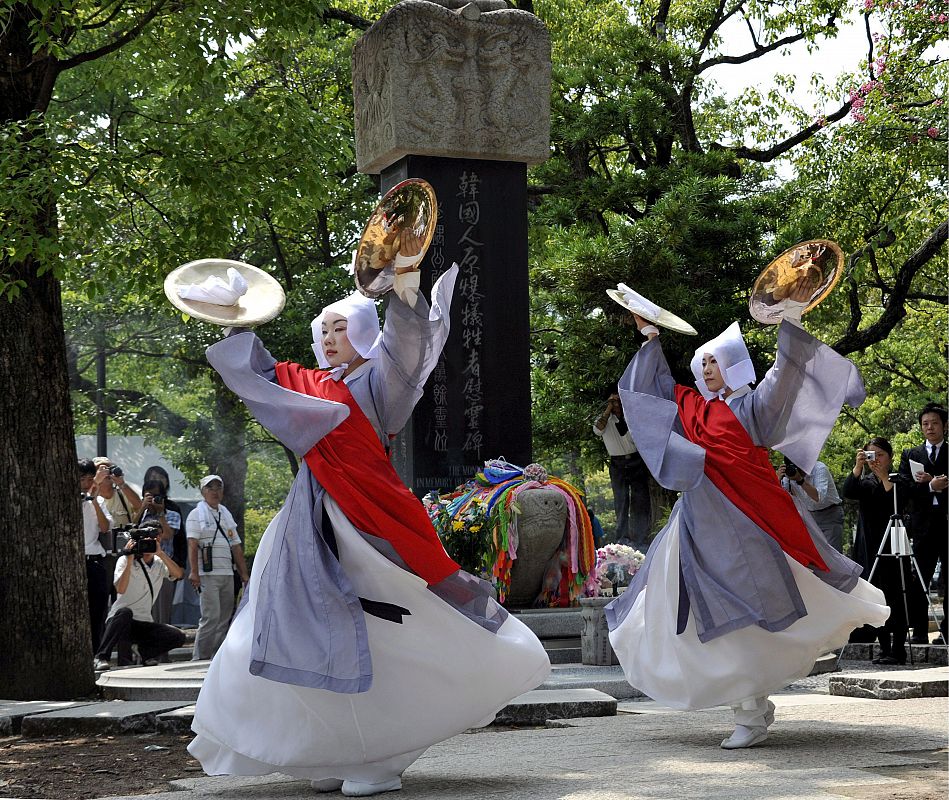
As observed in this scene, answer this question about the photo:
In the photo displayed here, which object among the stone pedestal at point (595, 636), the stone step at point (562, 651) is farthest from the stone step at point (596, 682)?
the stone step at point (562, 651)

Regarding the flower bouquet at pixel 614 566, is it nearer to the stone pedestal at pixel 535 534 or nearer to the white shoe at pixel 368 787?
the stone pedestal at pixel 535 534

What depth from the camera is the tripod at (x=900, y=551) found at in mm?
9508

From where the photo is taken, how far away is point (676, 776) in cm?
475

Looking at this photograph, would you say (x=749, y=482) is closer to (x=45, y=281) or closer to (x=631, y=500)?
(x=45, y=281)

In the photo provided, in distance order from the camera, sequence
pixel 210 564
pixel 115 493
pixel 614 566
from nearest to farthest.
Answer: pixel 614 566 < pixel 210 564 < pixel 115 493

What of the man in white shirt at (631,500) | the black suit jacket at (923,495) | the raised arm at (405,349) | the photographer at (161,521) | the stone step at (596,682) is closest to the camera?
the raised arm at (405,349)

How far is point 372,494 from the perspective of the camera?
4844 millimetres

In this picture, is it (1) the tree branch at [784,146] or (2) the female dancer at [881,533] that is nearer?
(2) the female dancer at [881,533]

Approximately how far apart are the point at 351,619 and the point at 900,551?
602 cm

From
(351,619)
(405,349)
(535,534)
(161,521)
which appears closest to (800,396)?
(405,349)

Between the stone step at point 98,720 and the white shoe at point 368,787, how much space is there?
95.6 inches

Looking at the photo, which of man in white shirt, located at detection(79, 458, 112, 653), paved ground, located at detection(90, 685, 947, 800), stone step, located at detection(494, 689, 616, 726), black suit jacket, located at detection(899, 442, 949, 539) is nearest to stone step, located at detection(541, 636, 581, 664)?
stone step, located at detection(494, 689, 616, 726)

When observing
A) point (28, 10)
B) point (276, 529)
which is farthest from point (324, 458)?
point (28, 10)

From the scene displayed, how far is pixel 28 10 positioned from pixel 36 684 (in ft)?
14.4
